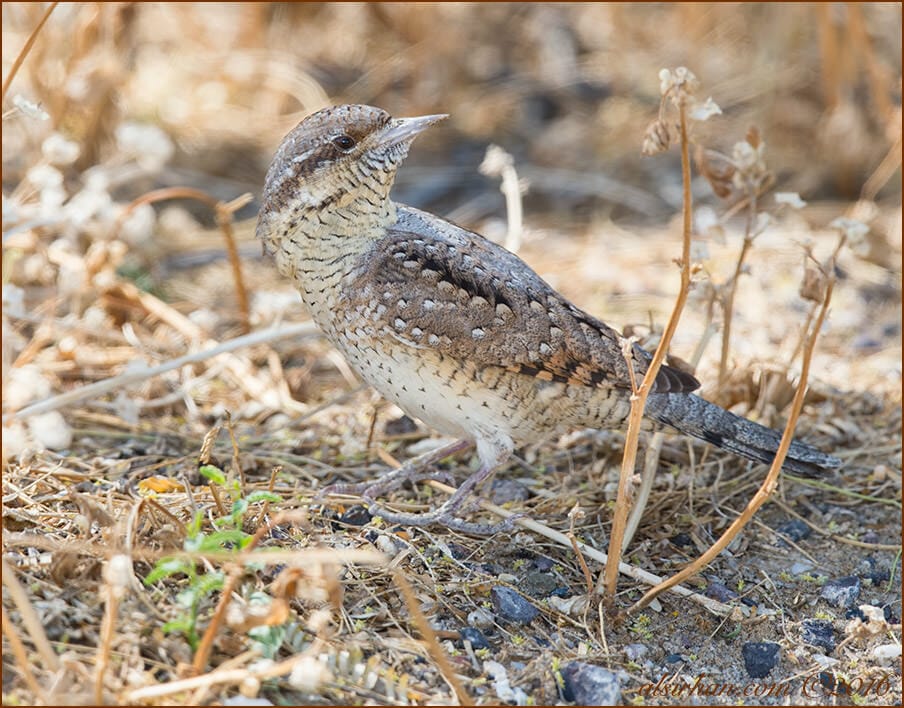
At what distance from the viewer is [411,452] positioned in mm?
4375

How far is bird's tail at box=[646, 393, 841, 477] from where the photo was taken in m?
3.60

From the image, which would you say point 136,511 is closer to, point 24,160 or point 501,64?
point 24,160

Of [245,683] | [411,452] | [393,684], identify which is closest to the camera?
[245,683]

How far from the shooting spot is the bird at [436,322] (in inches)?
135

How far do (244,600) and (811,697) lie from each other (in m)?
1.66

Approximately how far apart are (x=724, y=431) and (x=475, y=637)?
1221 mm

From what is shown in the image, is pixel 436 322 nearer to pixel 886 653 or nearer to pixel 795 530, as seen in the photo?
pixel 795 530

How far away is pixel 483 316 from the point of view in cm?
345

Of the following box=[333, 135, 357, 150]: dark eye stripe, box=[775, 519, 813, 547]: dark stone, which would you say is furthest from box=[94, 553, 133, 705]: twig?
box=[775, 519, 813, 547]: dark stone

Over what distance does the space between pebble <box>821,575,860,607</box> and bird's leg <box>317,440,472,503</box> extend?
142 cm

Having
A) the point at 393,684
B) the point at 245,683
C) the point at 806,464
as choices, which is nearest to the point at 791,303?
the point at 806,464

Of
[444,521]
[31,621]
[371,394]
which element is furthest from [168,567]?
[371,394]

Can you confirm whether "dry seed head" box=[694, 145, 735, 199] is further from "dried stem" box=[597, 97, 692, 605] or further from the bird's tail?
"dried stem" box=[597, 97, 692, 605]

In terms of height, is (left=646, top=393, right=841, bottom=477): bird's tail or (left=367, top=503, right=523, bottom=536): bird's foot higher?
(left=646, top=393, right=841, bottom=477): bird's tail
